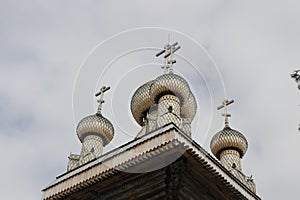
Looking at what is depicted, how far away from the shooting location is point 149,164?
1078cm

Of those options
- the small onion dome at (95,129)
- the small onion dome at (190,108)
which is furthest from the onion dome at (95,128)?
the small onion dome at (190,108)

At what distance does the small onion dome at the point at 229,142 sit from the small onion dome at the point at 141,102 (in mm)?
2586

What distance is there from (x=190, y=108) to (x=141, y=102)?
1.53m

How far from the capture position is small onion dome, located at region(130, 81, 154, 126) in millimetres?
16266

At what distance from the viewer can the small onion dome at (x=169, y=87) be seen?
48.2 feet

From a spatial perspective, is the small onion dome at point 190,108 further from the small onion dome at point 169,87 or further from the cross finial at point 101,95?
the cross finial at point 101,95

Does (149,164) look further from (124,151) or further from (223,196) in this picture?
(223,196)

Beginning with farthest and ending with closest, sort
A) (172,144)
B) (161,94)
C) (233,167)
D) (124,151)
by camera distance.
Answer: (233,167), (161,94), (124,151), (172,144)

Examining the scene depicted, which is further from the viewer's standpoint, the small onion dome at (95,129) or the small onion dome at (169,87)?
the small onion dome at (95,129)

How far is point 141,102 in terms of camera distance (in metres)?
16.4

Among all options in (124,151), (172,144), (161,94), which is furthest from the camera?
(161,94)

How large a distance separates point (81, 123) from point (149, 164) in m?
6.38

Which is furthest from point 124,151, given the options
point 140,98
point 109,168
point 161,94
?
point 140,98

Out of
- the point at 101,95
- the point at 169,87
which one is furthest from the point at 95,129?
the point at 169,87
